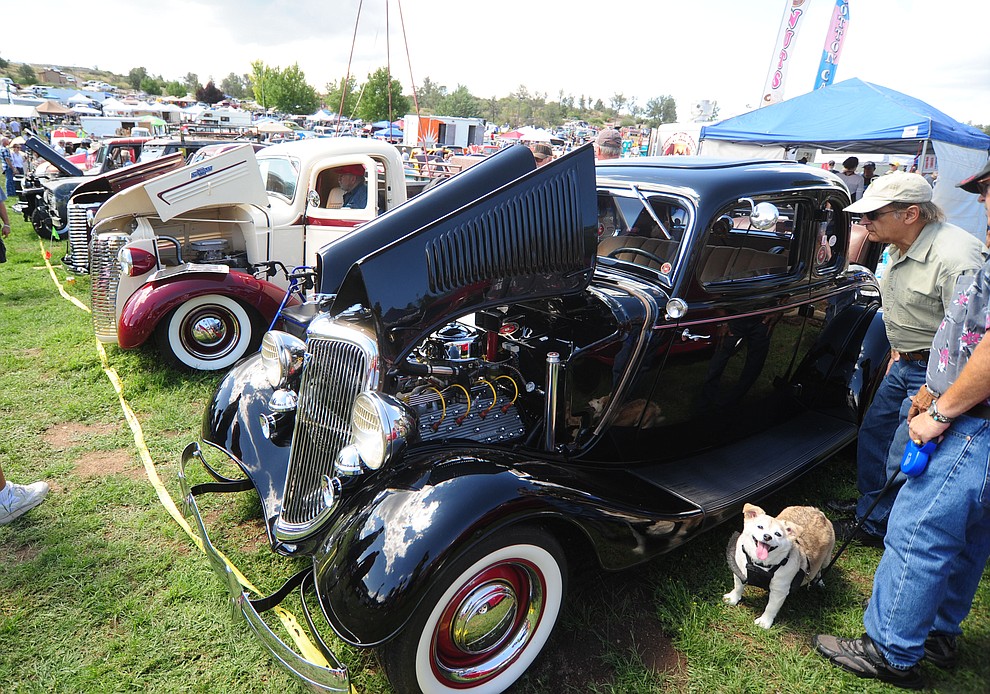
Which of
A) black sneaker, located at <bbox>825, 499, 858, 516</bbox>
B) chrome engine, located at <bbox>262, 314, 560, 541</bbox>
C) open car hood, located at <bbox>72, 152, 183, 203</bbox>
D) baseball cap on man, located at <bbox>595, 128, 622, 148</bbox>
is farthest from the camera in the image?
open car hood, located at <bbox>72, 152, 183, 203</bbox>

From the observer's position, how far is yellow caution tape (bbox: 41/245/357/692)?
2117mm

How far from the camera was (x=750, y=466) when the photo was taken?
3090mm

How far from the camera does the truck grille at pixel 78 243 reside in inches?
282

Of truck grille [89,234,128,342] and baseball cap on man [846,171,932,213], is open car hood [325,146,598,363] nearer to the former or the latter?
baseball cap on man [846,171,932,213]

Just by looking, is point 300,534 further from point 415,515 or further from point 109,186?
point 109,186

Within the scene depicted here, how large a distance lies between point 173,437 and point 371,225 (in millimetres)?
2593

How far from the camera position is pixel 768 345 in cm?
328

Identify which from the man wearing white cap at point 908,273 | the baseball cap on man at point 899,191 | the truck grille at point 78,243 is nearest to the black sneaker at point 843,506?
the man wearing white cap at point 908,273

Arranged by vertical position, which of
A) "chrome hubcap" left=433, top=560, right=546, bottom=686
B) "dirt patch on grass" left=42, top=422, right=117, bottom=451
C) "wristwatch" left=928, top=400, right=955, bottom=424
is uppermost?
"wristwatch" left=928, top=400, right=955, bottom=424

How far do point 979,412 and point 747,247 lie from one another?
1.99m

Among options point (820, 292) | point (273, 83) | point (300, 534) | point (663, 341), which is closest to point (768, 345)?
point (820, 292)

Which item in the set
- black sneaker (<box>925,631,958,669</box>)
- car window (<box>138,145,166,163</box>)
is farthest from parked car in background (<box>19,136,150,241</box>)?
black sneaker (<box>925,631,958,669</box>)

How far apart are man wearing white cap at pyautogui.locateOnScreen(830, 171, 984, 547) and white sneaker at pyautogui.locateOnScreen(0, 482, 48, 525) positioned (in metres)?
4.28

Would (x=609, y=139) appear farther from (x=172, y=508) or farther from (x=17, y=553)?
(x=17, y=553)
